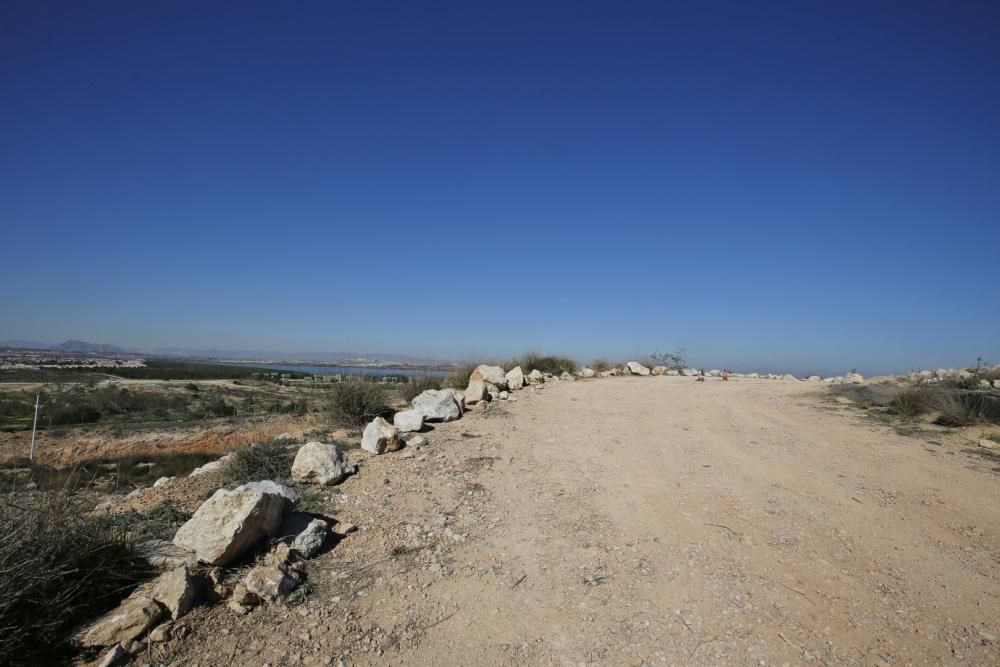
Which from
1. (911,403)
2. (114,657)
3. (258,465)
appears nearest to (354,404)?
(258,465)

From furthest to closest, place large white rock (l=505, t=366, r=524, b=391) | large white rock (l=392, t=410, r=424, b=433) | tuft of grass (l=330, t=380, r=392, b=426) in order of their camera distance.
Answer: large white rock (l=505, t=366, r=524, b=391) → tuft of grass (l=330, t=380, r=392, b=426) → large white rock (l=392, t=410, r=424, b=433)

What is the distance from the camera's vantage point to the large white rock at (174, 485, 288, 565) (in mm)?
3414

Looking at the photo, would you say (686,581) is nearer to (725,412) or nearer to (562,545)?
(562,545)

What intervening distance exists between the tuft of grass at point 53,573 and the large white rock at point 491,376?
9.00 metres

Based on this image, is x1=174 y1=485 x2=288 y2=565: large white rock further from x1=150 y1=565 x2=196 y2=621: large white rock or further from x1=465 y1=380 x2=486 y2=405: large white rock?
x1=465 y1=380 x2=486 y2=405: large white rock

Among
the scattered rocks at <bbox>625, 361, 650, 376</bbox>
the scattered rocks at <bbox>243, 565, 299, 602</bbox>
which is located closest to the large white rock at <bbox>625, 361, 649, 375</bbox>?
the scattered rocks at <bbox>625, 361, 650, 376</bbox>

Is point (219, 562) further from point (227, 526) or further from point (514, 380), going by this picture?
point (514, 380)

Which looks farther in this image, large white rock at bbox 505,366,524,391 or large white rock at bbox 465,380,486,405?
large white rock at bbox 505,366,524,391

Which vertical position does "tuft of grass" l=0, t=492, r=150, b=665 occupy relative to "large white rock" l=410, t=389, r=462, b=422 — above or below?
below

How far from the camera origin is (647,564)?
3.70 metres

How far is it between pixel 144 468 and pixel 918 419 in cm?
1728

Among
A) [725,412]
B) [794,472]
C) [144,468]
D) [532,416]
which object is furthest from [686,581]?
[144,468]

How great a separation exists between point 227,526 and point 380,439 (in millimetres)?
3155

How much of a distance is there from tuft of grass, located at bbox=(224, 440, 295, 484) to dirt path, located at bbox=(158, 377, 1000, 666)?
102cm
